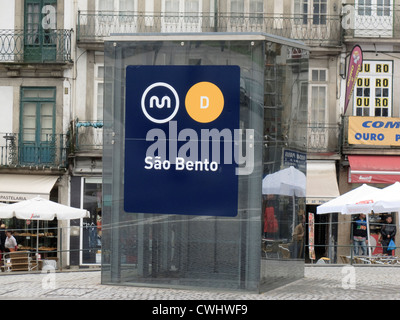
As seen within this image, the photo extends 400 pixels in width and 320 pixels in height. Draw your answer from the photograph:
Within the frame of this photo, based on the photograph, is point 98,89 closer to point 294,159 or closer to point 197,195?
point 294,159

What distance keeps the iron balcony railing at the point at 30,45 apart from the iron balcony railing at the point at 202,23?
954 mm

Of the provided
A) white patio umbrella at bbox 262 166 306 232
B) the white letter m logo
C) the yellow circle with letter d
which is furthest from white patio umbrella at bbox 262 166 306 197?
the white letter m logo

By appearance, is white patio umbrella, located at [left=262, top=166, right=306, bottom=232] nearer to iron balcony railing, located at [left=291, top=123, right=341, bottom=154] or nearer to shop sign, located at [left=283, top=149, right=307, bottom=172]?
shop sign, located at [left=283, top=149, right=307, bottom=172]

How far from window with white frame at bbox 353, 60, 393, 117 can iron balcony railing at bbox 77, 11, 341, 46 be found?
1.85 metres

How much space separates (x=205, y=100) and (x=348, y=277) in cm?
497

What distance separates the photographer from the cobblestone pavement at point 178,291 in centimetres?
1216

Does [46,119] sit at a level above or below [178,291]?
above

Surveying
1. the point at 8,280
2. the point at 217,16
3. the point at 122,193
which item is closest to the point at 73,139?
the point at 217,16

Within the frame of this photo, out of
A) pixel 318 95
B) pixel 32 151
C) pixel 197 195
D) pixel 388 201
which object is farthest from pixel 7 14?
pixel 197 195

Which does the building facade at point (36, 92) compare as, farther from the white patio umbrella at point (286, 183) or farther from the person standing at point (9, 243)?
the white patio umbrella at point (286, 183)

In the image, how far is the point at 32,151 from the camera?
33562 millimetres

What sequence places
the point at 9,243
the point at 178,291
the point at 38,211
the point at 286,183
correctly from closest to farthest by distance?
the point at 178,291 → the point at 286,183 → the point at 38,211 → the point at 9,243

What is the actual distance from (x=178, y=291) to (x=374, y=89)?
21.9m

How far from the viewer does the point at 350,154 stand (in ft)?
108
